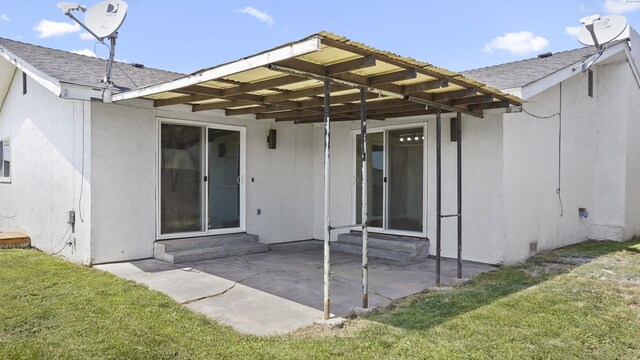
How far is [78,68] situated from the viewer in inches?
296

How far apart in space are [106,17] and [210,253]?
13.6 ft

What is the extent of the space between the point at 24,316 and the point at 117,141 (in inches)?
133

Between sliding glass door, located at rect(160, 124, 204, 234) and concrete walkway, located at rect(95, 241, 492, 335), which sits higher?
sliding glass door, located at rect(160, 124, 204, 234)

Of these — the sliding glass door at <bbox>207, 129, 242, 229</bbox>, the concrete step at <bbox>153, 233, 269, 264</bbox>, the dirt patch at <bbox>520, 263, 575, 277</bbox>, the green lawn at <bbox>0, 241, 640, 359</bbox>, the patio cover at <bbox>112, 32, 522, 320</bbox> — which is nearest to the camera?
the green lawn at <bbox>0, 241, 640, 359</bbox>

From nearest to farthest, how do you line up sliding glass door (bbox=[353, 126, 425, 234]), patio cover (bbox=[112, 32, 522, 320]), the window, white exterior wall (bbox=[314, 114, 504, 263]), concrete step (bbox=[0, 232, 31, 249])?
1. patio cover (bbox=[112, 32, 522, 320])
2. white exterior wall (bbox=[314, 114, 504, 263])
3. sliding glass door (bbox=[353, 126, 425, 234])
4. concrete step (bbox=[0, 232, 31, 249])
5. the window

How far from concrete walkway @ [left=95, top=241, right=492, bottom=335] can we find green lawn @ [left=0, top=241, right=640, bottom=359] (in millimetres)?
317

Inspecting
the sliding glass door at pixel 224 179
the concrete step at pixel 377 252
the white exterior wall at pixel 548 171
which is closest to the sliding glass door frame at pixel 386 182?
the concrete step at pixel 377 252

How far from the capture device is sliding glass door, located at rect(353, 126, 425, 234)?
7.95 metres

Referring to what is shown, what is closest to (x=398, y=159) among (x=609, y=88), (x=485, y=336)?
(x=485, y=336)

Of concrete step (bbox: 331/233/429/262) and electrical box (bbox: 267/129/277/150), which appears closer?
concrete step (bbox: 331/233/429/262)

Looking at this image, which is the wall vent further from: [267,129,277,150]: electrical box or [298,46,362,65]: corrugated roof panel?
[298,46,362,65]: corrugated roof panel

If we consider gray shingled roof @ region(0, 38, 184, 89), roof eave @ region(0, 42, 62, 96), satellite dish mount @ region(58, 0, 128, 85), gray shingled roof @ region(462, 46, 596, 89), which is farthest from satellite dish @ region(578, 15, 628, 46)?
roof eave @ region(0, 42, 62, 96)

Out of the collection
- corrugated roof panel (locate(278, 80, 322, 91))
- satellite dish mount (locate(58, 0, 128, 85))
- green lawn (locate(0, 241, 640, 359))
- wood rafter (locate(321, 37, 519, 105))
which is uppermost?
satellite dish mount (locate(58, 0, 128, 85))

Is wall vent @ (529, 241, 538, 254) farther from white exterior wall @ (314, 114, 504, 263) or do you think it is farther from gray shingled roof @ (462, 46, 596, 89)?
gray shingled roof @ (462, 46, 596, 89)
